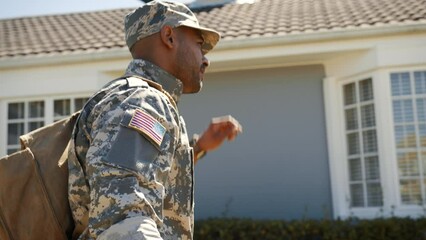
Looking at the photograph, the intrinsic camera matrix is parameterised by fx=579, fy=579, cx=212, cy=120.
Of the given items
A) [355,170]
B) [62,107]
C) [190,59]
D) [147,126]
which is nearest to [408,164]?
[355,170]

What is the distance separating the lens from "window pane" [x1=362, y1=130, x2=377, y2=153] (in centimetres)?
746

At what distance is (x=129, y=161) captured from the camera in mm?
1461

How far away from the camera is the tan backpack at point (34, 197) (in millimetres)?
1659

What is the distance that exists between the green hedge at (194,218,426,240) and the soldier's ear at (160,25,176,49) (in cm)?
496

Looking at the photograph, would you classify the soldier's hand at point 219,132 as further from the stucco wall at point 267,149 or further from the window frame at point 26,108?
the window frame at point 26,108

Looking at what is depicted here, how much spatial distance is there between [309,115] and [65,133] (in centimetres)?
627

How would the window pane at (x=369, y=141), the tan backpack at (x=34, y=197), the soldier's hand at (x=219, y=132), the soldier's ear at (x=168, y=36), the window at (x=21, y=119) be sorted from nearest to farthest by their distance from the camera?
the tan backpack at (x=34, y=197) → the soldier's ear at (x=168, y=36) → the soldier's hand at (x=219, y=132) → the window pane at (x=369, y=141) → the window at (x=21, y=119)


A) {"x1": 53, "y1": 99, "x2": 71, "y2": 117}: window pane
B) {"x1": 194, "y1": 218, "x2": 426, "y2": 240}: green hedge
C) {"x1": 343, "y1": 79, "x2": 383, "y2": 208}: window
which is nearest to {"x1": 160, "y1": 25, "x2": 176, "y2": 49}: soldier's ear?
{"x1": 194, "y1": 218, "x2": 426, "y2": 240}: green hedge

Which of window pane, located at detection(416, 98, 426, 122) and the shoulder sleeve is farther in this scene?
window pane, located at detection(416, 98, 426, 122)

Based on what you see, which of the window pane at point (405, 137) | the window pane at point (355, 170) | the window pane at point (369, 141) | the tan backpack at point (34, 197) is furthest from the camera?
the window pane at point (355, 170)

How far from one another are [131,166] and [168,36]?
0.58m

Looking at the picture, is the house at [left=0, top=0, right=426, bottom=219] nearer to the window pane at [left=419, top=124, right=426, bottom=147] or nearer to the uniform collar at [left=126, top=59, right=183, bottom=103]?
the window pane at [left=419, top=124, right=426, bottom=147]

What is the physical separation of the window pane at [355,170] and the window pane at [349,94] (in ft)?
2.56

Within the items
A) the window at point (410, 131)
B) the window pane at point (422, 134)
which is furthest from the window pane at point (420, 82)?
the window pane at point (422, 134)
